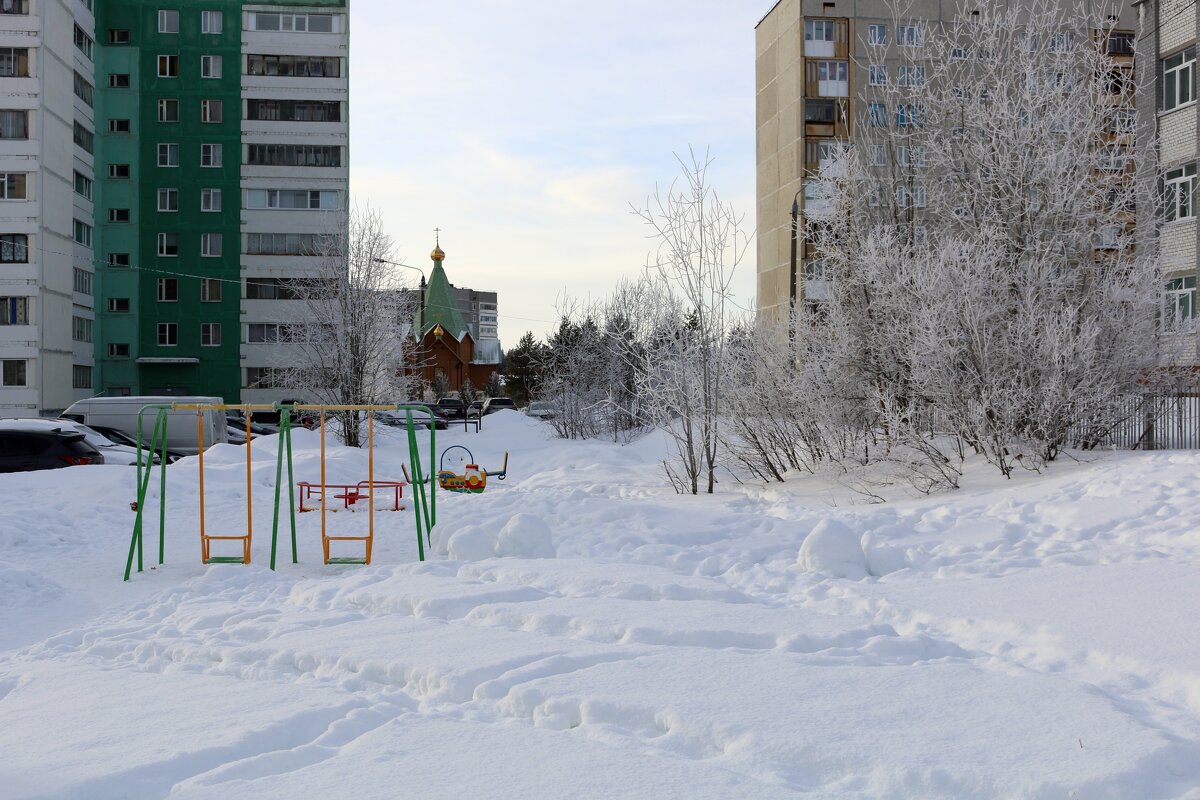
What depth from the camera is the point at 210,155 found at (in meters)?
54.9

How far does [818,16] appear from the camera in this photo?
52000mm

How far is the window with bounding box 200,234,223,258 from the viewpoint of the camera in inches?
2175

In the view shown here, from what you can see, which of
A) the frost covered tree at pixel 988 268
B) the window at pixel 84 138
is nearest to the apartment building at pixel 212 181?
the window at pixel 84 138

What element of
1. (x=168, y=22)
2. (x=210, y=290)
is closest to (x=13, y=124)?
(x=168, y=22)

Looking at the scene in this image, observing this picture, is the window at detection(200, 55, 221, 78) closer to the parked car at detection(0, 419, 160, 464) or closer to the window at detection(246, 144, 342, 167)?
the window at detection(246, 144, 342, 167)

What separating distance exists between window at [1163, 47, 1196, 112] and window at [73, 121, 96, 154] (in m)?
47.0

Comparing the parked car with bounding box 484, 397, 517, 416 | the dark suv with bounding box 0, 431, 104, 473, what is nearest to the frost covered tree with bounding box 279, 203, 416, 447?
the dark suv with bounding box 0, 431, 104, 473

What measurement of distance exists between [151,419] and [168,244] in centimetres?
2791

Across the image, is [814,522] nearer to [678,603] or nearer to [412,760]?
[678,603]

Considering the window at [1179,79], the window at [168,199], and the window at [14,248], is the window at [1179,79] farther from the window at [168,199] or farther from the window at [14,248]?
the window at [168,199]

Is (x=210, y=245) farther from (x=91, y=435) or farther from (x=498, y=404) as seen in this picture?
(x=91, y=435)

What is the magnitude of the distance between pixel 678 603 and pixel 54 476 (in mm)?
13786

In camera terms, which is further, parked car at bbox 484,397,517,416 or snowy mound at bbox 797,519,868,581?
parked car at bbox 484,397,517,416

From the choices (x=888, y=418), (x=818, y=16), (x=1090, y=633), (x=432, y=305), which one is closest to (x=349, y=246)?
(x=888, y=418)
